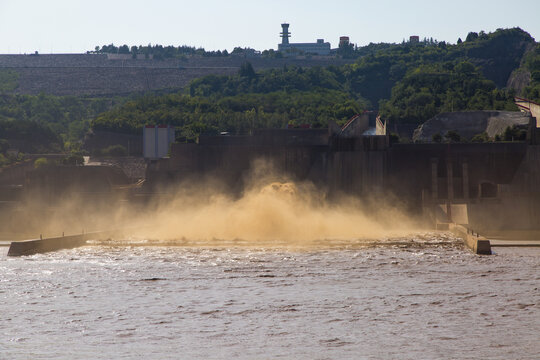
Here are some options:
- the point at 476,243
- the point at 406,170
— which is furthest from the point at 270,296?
the point at 406,170

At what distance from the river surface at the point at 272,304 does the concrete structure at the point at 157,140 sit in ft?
229

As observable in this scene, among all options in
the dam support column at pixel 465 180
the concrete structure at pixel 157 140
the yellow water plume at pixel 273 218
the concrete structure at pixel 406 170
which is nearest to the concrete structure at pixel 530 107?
the concrete structure at pixel 406 170

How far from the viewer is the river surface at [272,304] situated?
93.6ft

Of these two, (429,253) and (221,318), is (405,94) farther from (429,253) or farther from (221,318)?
(221,318)

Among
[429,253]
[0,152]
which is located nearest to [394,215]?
[429,253]

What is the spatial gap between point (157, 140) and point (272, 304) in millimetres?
87931

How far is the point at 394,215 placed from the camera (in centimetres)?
7106

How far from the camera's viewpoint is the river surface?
28516 millimetres

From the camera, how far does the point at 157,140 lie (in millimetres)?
121250

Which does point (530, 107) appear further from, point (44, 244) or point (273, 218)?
point (44, 244)

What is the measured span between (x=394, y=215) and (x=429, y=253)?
68.7 ft

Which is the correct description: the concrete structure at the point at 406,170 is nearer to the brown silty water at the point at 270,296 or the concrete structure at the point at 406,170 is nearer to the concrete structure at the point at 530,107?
the brown silty water at the point at 270,296

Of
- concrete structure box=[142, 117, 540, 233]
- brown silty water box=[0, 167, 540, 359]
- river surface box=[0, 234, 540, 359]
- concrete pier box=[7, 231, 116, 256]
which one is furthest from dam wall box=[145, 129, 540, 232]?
concrete pier box=[7, 231, 116, 256]

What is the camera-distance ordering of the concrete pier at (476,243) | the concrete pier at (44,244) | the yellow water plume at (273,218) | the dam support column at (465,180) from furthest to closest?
the dam support column at (465,180)
the yellow water plume at (273,218)
the concrete pier at (44,244)
the concrete pier at (476,243)
